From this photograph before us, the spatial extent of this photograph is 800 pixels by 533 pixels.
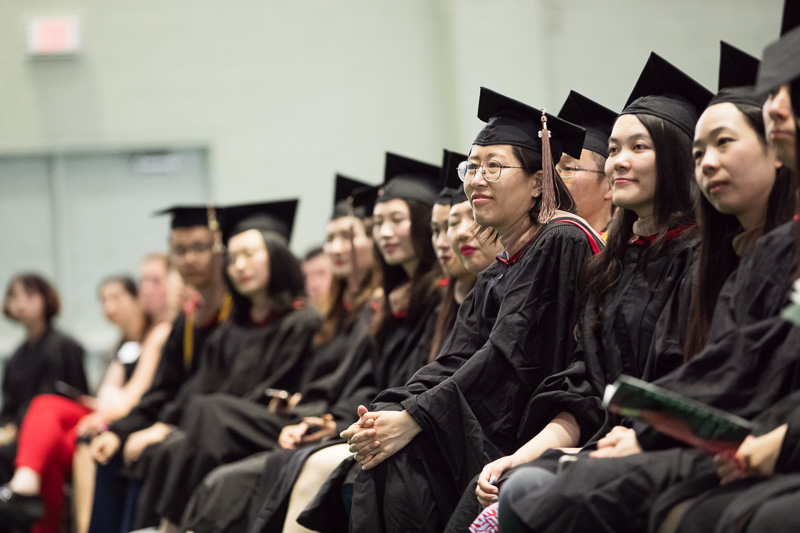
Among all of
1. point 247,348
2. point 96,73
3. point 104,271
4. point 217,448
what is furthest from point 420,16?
point 217,448

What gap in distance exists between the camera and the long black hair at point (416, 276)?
4.77m

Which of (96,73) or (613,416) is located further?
(96,73)

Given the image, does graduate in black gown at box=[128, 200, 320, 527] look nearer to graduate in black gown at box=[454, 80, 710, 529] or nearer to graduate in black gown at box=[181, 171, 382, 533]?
graduate in black gown at box=[181, 171, 382, 533]

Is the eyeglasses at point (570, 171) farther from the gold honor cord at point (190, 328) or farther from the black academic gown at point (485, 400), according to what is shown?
the gold honor cord at point (190, 328)

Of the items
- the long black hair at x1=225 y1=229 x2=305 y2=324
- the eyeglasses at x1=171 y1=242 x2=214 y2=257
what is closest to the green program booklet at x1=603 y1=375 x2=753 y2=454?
the long black hair at x1=225 y1=229 x2=305 y2=324

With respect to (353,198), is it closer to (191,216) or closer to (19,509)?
(191,216)

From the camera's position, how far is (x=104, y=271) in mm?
9539

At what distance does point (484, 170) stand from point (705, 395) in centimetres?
133

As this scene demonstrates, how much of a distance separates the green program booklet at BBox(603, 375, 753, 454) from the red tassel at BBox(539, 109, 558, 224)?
1.16 meters

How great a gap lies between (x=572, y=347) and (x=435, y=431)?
53cm

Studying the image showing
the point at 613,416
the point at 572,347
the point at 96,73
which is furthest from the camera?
the point at 96,73

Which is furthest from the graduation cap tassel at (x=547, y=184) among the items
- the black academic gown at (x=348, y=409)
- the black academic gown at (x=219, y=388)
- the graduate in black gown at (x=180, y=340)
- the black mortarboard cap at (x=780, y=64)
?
the graduate in black gown at (x=180, y=340)

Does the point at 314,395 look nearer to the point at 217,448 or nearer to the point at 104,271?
the point at 217,448

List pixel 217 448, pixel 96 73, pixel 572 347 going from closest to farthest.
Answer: pixel 572 347
pixel 217 448
pixel 96 73
